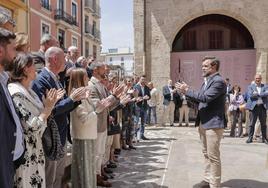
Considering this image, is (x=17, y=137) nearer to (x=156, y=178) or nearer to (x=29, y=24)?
(x=156, y=178)

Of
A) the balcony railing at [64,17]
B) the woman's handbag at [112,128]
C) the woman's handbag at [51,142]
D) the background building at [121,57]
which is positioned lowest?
the woman's handbag at [112,128]

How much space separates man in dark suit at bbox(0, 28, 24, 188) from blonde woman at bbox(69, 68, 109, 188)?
1864 mm

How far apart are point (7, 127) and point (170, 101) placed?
431 inches

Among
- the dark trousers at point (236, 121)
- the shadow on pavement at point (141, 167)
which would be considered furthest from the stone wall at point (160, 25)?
the shadow on pavement at point (141, 167)

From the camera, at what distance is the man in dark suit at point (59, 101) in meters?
3.52

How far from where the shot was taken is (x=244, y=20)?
43.9 ft

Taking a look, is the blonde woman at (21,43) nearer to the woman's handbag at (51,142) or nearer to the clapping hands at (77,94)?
the clapping hands at (77,94)

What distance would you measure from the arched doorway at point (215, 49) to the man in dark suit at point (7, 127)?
39.5 feet

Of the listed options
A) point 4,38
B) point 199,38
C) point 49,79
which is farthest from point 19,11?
point 4,38

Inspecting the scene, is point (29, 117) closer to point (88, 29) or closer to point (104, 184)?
point (104, 184)

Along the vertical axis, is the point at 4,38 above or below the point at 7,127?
above

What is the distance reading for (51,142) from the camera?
11.0 ft

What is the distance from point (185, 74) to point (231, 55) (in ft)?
6.75

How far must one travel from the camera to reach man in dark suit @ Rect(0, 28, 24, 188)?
7.45 ft
